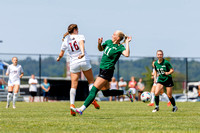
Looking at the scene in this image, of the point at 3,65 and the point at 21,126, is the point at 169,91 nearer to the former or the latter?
the point at 21,126

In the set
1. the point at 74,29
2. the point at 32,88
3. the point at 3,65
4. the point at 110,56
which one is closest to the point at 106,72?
the point at 110,56

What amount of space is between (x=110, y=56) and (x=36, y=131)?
2.93 m

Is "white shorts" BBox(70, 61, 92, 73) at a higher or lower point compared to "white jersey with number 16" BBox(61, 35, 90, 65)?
lower

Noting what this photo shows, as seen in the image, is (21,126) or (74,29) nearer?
(21,126)

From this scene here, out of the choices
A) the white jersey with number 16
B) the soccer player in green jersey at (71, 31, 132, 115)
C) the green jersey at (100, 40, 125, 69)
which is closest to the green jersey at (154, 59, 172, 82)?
the white jersey with number 16

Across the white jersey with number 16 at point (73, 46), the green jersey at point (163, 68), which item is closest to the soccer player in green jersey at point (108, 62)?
the white jersey with number 16 at point (73, 46)

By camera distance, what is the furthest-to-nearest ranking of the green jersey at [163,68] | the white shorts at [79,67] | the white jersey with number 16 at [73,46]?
the green jersey at [163,68] < the white shorts at [79,67] < the white jersey with number 16 at [73,46]

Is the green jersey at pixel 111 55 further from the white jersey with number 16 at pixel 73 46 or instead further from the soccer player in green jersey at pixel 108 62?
the white jersey with number 16 at pixel 73 46

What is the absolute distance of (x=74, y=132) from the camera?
645 cm

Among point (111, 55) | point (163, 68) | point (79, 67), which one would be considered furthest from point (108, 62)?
point (163, 68)

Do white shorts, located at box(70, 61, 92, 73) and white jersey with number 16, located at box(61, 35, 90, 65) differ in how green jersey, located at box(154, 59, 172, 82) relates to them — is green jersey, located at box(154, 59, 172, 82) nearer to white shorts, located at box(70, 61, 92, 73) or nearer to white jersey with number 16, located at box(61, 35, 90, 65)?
white shorts, located at box(70, 61, 92, 73)

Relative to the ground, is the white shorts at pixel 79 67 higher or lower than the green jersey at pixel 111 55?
lower

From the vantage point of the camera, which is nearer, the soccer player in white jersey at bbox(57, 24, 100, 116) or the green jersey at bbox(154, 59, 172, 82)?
the soccer player in white jersey at bbox(57, 24, 100, 116)

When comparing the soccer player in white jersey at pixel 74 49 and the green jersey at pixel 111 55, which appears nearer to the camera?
the green jersey at pixel 111 55
